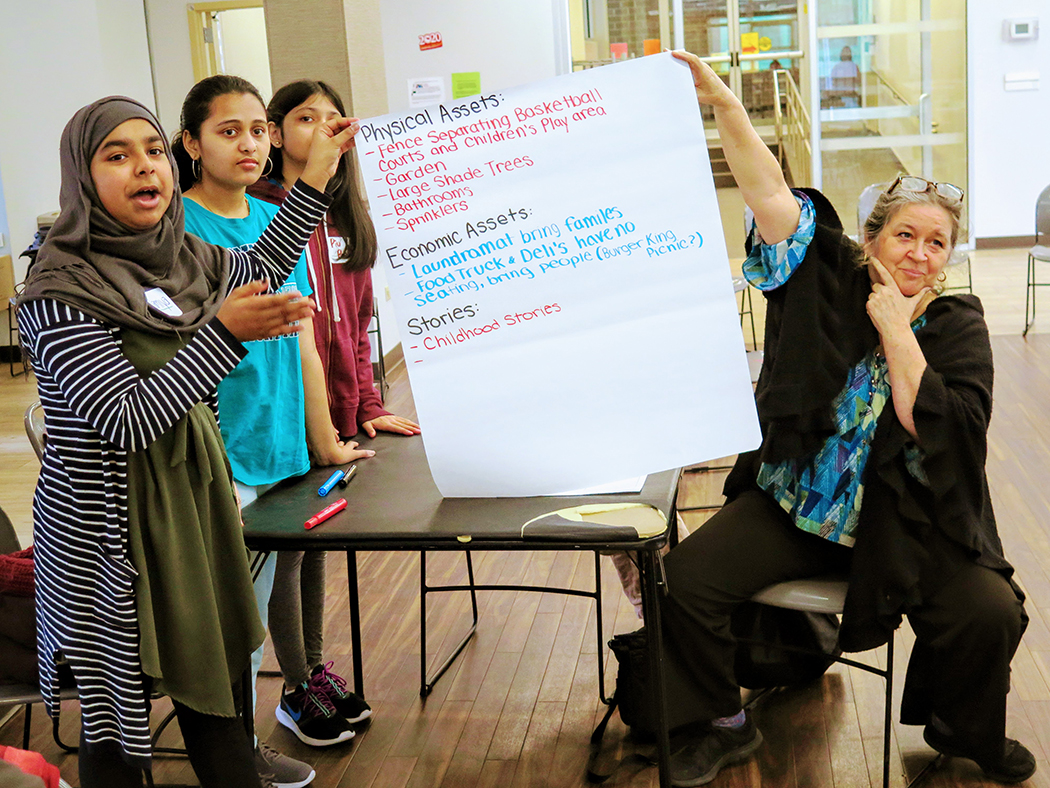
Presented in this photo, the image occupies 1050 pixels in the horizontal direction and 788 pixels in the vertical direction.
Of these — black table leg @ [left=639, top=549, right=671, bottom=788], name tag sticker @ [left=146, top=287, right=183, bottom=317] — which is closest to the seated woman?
black table leg @ [left=639, top=549, right=671, bottom=788]

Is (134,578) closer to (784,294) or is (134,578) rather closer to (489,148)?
(489,148)

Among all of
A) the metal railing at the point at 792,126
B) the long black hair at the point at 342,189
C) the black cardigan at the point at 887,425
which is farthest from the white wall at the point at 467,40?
the black cardigan at the point at 887,425

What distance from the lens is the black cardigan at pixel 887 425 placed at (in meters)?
1.87

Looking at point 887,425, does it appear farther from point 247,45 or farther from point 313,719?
point 247,45

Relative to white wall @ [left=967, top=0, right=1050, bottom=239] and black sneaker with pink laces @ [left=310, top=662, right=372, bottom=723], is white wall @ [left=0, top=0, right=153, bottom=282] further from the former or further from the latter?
white wall @ [left=967, top=0, right=1050, bottom=239]

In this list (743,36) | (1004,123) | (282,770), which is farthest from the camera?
(743,36)

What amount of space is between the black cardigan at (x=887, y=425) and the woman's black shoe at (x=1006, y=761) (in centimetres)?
29

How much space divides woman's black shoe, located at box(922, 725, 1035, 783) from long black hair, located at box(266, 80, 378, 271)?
1.56 metres

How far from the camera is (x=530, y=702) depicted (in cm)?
246

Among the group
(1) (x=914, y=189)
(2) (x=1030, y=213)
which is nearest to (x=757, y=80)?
(2) (x=1030, y=213)

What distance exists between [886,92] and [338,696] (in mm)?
7967

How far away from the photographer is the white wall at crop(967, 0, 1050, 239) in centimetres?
816

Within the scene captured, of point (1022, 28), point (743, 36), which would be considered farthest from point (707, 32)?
point (1022, 28)

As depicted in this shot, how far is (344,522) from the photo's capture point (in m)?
1.76
